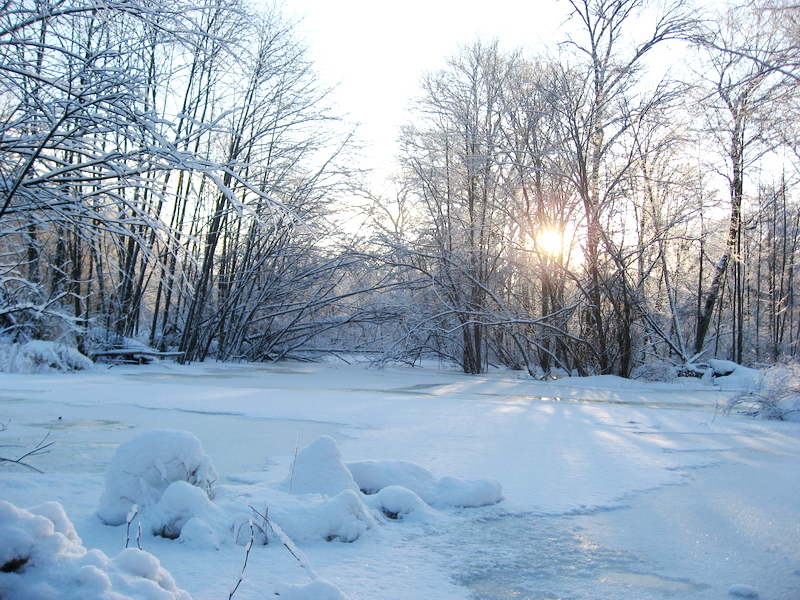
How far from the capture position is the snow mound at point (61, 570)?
1.15 meters

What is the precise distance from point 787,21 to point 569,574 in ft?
20.7

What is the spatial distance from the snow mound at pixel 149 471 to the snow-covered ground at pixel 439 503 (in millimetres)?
19

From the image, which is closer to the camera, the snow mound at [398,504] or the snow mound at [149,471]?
the snow mound at [149,471]

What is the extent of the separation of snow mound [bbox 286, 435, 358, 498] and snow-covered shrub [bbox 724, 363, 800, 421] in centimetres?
530

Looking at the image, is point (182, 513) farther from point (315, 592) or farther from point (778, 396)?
point (778, 396)

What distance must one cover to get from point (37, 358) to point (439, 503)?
24.9ft

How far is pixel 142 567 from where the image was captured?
133 centimetres

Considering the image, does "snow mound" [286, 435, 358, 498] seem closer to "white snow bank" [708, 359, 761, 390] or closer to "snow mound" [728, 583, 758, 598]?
"snow mound" [728, 583, 758, 598]

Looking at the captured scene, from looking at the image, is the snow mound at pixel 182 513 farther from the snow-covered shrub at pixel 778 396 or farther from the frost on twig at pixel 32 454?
the snow-covered shrub at pixel 778 396

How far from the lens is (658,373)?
10836mm

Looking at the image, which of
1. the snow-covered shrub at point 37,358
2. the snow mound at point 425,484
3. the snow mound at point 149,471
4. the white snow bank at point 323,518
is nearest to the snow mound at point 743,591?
the snow mound at point 425,484

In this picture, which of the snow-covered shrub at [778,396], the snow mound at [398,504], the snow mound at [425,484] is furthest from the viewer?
the snow-covered shrub at [778,396]

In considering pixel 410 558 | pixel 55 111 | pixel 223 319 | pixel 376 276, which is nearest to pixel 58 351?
pixel 223 319

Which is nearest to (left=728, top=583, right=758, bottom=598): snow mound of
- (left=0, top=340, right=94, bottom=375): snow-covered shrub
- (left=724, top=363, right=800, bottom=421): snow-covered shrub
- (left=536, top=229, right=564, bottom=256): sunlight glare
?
(left=724, top=363, right=800, bottom=421): snow-covered shrub
